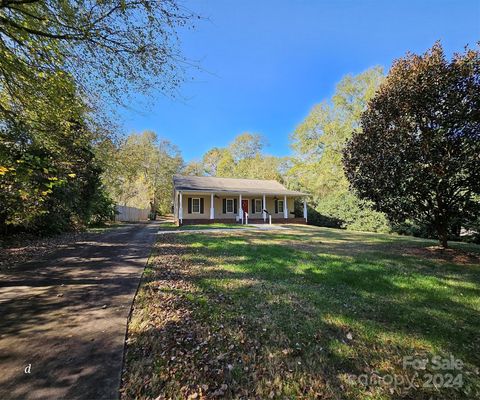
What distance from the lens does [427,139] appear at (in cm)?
725

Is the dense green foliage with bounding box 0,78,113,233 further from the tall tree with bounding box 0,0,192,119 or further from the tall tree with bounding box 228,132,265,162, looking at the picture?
the tall tree with bounding box 228,132,265,162

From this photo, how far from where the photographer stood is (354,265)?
248 inches

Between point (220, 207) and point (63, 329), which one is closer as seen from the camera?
point (63, 329)

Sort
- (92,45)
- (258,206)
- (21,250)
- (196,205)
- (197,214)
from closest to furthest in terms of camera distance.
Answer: (92,45) < (21,250) < (197,214) < (196,205) < (258,206)

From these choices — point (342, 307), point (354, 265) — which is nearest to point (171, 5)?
point (342, 307)

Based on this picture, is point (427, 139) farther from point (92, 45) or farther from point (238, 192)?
point (238, 192)

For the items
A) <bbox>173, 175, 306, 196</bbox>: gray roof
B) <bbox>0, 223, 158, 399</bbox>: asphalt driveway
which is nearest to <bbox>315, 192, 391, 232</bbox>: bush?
<bbox>173, 175, 306, 196</bbox>: gray roof

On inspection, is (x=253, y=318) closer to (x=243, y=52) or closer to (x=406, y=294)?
(x=406, y=294)

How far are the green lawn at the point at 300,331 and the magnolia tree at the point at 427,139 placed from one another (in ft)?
8.39

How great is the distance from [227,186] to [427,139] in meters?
17.2

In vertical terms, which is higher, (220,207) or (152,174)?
(152,174)

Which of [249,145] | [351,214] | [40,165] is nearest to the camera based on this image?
[40,165]

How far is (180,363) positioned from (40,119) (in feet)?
22.5

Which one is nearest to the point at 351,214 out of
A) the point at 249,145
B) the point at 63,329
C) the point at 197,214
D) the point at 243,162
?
the point at 197,214
